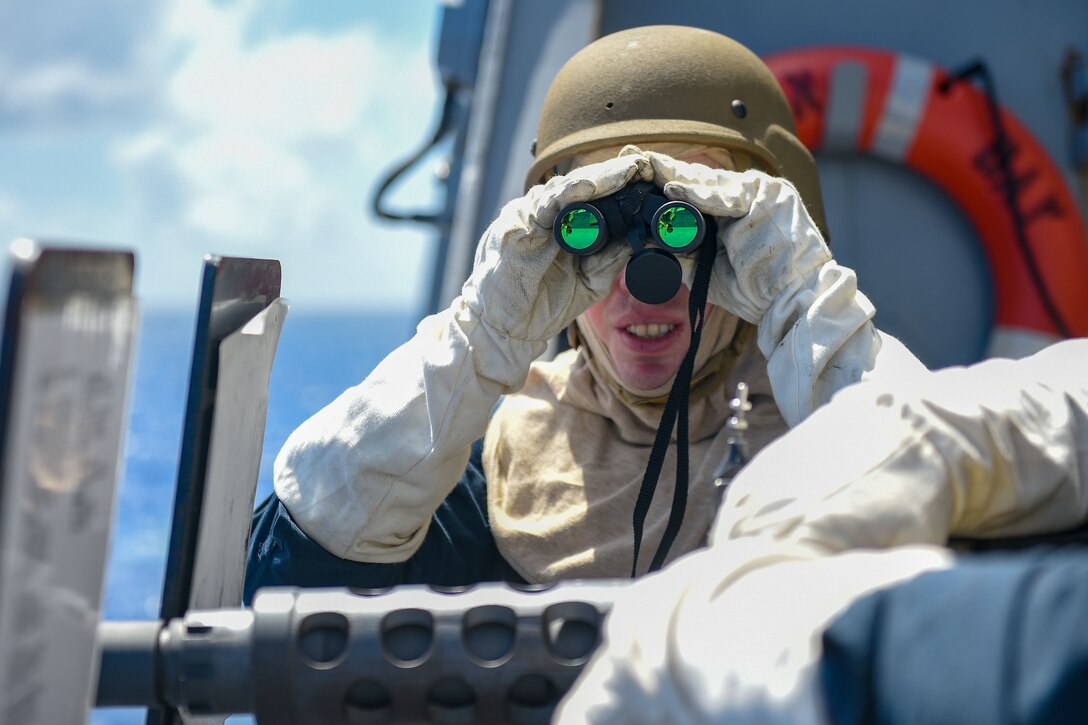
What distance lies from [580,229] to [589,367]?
1.28 feet

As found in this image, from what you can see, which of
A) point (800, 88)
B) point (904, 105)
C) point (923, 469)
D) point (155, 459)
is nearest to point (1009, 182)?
point (904, 105)

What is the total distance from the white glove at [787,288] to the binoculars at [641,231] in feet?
0.07

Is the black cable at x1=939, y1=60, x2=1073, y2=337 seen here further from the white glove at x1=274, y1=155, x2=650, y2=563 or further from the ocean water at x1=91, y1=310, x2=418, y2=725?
the white glove at x1=274, y1=155, x2=650, y2=563

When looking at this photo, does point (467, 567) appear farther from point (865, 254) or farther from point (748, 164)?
point (865, 254)

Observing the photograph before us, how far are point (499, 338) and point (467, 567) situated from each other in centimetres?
35

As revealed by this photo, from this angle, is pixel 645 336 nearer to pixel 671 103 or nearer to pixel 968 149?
pixel 671 103

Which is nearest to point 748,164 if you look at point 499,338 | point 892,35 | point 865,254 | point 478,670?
point 499,338

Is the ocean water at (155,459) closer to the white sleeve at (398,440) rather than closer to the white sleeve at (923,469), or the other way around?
the white sleeve at (398,440)

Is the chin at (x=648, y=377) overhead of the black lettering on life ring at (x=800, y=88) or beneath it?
beneath

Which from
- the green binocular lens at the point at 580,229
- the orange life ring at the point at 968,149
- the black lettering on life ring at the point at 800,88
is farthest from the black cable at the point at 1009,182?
the green binocular lens at the point at 580,229

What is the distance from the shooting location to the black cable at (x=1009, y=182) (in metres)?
2.76

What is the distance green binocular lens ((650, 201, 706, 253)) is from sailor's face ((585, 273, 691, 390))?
24cm

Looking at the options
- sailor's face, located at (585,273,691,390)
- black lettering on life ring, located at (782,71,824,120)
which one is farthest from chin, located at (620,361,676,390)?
black lettering on life ring, located at (782,71,824,120)

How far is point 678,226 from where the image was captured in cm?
135
